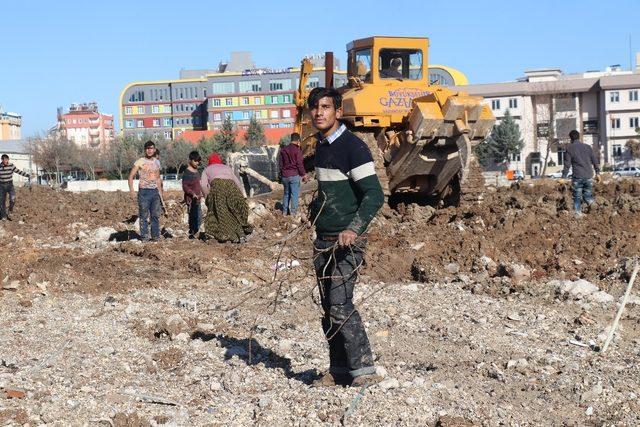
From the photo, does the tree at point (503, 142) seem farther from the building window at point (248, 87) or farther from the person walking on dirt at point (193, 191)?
the person walking on dirt at point (193, 191)

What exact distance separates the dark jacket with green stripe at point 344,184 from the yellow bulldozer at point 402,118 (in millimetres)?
8493

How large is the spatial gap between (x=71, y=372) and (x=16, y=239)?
31.2ft

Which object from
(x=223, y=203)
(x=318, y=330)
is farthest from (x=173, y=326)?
(x=223, y=203)

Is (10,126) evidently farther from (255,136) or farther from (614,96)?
(614,96)

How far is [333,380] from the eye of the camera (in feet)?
17.8

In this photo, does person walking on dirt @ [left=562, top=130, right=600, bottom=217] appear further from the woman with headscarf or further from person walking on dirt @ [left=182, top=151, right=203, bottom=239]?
person walking on dirt @ [left=182, top=151, right=203, bottom=239]

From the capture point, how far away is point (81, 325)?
7.53 meters

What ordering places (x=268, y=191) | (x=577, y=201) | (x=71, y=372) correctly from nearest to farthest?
(x=71, y=372), (x=577, y=201), (x=268, y=191)

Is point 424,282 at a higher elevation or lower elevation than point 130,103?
lower

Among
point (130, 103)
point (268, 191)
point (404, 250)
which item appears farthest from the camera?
point (130, 103)

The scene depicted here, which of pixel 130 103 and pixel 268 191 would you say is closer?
pixel 268 191

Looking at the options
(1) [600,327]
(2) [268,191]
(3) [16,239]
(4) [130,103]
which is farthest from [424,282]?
(4) [130,103]

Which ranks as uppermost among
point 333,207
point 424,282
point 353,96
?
point 353,96

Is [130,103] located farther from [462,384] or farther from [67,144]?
[462,384]
